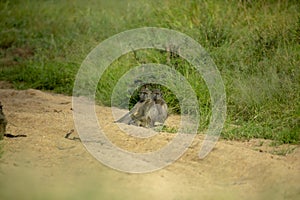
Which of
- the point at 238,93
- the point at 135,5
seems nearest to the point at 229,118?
the point at 238,93

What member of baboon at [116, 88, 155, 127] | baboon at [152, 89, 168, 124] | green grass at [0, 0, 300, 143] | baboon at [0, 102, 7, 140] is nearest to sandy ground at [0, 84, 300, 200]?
baboon at [0, 102, 7, 140]

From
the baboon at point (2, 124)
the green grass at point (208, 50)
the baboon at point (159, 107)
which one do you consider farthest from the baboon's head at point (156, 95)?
the baboon at point (2, 124)

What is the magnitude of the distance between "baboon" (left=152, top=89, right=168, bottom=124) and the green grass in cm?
36

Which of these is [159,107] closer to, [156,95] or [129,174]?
[156,95]

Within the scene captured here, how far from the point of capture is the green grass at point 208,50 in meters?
5.92

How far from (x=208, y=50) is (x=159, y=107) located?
156 centimetres

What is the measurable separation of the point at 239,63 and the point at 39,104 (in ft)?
7.63

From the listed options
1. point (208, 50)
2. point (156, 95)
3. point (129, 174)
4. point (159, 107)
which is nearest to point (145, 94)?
point (156, 95)

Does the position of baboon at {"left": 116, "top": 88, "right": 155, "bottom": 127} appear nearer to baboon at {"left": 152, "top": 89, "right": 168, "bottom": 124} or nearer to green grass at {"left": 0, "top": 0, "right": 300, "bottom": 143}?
baboon at {"left": 152, "top": 89, "right": 168, "bottom": 124}

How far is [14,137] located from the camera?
16.4 ft

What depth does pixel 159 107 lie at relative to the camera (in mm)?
5816

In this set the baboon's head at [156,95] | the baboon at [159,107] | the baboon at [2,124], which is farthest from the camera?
the baboon's head at [156,95]

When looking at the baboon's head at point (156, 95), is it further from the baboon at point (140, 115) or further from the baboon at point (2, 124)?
the baboon at point (2, 124)

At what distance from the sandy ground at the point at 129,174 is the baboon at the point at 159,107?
484 millimetres
